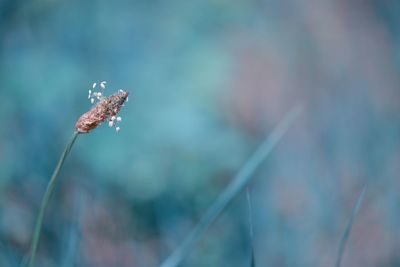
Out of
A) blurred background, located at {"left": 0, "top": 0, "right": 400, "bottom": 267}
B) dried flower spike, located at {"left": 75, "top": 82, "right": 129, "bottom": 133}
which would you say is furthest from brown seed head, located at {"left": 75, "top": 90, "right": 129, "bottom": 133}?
blurred background, located at {"left": 0, "top": 0, "right": 400, "bottom": 267}

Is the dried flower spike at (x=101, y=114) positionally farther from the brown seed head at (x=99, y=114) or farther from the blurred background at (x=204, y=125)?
the blurred background at (x=204, y=125)

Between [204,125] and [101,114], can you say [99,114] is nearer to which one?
[101,114]

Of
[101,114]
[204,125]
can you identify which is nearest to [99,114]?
[101,114]

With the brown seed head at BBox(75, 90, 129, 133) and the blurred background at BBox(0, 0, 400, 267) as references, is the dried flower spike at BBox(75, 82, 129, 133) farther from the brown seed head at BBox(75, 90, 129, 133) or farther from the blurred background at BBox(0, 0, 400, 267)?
the blurred background at BBox(0, 0, 400, 267)

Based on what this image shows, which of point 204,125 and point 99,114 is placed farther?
point 204,125

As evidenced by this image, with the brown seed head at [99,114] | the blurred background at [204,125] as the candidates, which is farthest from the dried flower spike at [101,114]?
the blurred background at [204,125]

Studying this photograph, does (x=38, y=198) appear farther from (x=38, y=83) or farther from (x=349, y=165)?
(x=349, y=165)
